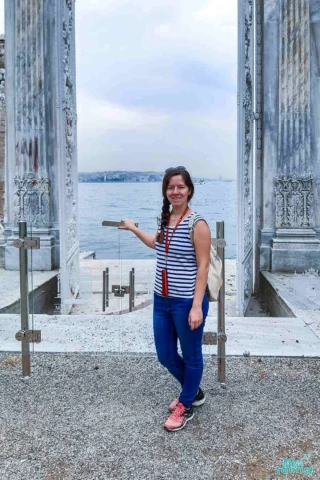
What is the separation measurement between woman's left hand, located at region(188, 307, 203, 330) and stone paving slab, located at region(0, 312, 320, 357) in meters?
1.24

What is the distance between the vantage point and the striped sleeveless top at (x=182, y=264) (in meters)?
2.29

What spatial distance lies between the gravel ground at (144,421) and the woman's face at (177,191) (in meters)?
1.26

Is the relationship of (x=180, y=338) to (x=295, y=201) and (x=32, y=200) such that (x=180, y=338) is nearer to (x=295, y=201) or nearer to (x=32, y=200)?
(x=295, y=201)

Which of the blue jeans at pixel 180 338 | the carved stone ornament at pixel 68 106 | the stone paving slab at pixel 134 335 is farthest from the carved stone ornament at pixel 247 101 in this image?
the blue jeans at pixel 180 338

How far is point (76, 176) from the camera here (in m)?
6.30

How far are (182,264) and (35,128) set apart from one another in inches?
184

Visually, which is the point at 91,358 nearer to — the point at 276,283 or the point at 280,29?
the point at 276,283

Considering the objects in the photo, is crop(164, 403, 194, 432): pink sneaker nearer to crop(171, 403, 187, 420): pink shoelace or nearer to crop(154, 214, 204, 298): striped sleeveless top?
crop(171, 403, 187, 420): pink shoelace

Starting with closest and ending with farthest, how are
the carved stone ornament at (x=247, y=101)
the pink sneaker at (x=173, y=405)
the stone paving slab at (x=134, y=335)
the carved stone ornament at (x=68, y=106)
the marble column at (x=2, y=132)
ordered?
1. the pink sneaker at (x=173, y=405)
2. the stone paving slab at (x=134, y=335)
3. the carved stone ornament at (x=247, y=101)
4. the carved stone ornament at (x=68, y=106)
5. the marble column at (x=2, y=132)

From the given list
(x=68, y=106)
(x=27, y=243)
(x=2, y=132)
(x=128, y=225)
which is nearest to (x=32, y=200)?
(x=68, y=106)

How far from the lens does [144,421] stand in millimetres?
2469

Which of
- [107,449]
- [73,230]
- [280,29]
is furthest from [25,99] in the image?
[107,449]

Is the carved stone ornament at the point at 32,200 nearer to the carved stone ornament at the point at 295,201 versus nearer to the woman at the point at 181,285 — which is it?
the carved stone ornament at the point at 295,201

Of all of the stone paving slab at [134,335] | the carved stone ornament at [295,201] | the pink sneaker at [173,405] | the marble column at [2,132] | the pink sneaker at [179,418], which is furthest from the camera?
the marble column at [2,132]
